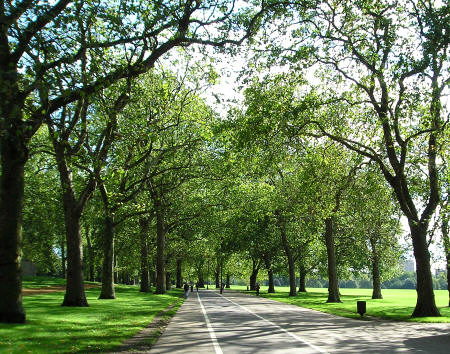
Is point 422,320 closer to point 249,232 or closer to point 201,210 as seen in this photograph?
point 201,210

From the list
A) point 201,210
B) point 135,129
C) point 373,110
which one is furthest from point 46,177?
point 373,110

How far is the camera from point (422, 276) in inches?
826

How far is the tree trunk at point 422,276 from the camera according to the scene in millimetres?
20344

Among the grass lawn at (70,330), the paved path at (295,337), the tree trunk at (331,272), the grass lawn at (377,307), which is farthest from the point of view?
the tree trunk at (331,272)

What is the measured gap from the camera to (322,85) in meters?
22.7

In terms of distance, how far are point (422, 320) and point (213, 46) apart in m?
15.0

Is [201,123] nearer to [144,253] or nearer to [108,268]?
[108,268]

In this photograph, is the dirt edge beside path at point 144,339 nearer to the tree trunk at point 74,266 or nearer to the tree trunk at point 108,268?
the tree trunk at point 74,266

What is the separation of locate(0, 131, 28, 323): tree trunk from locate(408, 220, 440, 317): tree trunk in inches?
684

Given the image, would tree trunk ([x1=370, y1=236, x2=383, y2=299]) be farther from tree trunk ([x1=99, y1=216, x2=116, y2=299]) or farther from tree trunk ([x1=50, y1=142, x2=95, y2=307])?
tree trunk ([x1=50, y1=142, x2=95, y2=307])

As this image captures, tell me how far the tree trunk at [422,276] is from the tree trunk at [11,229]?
57.0 ft

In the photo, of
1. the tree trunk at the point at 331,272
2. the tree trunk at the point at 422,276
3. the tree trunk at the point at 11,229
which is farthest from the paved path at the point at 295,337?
the tree trunk at the point at 331,272

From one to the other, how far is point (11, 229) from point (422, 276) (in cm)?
1870

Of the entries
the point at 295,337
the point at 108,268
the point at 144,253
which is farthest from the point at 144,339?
the point at 144,253
